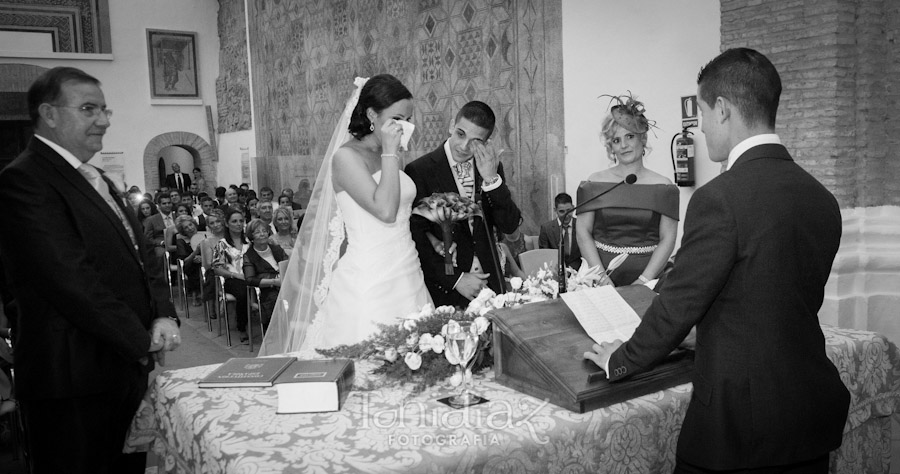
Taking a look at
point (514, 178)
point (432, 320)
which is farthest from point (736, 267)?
point (514, 178)

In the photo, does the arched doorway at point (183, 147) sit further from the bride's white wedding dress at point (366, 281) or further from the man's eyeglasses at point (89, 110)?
the man's eyeglasses at point (89, 110)

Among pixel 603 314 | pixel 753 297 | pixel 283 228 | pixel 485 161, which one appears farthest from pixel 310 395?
pixel 283 228

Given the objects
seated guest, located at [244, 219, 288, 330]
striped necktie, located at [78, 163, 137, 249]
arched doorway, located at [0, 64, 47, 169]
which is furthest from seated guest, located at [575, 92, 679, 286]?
arched doorway, located at [0, 64, 47, 169]

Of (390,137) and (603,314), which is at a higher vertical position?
(390,137)

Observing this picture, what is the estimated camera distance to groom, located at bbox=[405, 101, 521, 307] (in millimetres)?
3133

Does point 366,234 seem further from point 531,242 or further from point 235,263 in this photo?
point 531,242

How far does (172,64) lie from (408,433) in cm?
1838

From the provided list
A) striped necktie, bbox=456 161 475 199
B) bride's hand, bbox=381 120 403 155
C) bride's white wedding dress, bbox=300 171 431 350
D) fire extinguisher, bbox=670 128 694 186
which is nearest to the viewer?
bride's hand, bbox=381 120 403 155

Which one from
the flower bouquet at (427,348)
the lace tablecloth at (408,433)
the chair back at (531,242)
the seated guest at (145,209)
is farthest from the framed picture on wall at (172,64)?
the flower bouquet at (427,348)

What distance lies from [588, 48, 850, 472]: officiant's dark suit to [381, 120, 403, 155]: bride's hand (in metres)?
1.34

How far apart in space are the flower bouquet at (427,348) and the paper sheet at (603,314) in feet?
0.88

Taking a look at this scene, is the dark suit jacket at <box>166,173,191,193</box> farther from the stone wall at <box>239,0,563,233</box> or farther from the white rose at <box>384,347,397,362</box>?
the white rose at <box>384,347,397,362</box>

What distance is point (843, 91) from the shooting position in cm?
529

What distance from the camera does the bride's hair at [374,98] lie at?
283 centimetres
